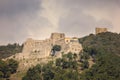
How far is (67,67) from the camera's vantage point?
458 ft

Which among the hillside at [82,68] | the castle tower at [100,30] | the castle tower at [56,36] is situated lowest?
the hillside at [82,68]

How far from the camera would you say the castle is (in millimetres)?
145500

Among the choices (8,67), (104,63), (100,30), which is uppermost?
(100,30)

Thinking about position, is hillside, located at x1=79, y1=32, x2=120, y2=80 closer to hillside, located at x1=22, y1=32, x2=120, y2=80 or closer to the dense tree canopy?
hillside, located at x1=22, y1=32, x2=120, y2=80

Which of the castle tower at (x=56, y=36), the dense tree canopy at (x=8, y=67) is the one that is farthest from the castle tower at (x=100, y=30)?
the dense tree canopy at (x=8, y=67)

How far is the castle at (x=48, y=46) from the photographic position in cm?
14550

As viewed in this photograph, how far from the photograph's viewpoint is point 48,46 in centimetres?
14862

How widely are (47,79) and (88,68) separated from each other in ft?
37.2

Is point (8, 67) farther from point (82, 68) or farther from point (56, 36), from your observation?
point (82, 68)

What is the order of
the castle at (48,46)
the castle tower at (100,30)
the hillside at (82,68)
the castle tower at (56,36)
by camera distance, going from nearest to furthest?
the hillside at (82,68), the castle at (48,46), the castle tower at (56,36), the castle tower at (100,30)

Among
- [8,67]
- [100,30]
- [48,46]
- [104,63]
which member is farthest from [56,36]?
[100,30]

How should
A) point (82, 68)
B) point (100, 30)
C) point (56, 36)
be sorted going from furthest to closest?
point (100, 30) < point (56, 36) < point (82, 68)

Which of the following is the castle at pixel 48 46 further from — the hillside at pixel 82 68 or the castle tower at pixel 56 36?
the hillside at pixel 82 68

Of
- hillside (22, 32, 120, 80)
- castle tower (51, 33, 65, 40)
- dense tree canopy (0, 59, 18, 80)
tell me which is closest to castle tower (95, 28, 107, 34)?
hillside (22, 32, 120, 80)
